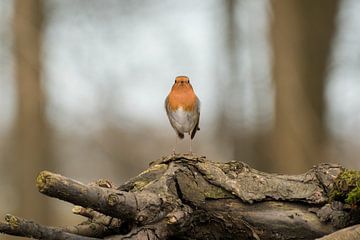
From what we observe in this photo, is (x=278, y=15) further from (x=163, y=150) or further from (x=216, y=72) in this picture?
(x=163, y=150)

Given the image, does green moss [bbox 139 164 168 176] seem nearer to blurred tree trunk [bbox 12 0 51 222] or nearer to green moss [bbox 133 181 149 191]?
green moss [bbox 133 181 149 191]

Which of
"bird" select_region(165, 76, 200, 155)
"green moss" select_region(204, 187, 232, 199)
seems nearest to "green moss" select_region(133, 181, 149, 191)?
"green moss" select_region(204, 187, 232, 199)

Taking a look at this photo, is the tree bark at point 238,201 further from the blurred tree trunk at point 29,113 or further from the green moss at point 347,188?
the blurred tree trunk at point 29,113

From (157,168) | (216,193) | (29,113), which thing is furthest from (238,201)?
(29,113)

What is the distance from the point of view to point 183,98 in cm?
349

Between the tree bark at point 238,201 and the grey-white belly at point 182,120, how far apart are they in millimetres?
1213

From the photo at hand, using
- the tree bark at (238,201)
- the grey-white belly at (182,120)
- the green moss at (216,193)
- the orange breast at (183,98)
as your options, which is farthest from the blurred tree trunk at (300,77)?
the green moss at (216,193)

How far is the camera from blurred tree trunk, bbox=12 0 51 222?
808 centimetres

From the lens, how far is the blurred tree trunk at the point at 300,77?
6.26 meters

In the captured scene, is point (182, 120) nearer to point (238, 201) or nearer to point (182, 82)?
point (182, 82)

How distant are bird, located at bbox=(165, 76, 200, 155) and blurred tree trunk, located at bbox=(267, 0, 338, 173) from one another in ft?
8.75

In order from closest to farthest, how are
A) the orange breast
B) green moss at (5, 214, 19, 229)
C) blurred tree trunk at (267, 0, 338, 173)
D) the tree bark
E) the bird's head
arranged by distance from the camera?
green moss at (5, 214, 19, 229) → the tree bark → the bird's head → the orange breast → blurred tree trunk at (267, 0, 338, 173)

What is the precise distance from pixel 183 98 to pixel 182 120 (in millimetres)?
177

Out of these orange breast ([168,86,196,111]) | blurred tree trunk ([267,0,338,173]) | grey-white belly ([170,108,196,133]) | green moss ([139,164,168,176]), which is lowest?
green moss ([139,164,168,176])
